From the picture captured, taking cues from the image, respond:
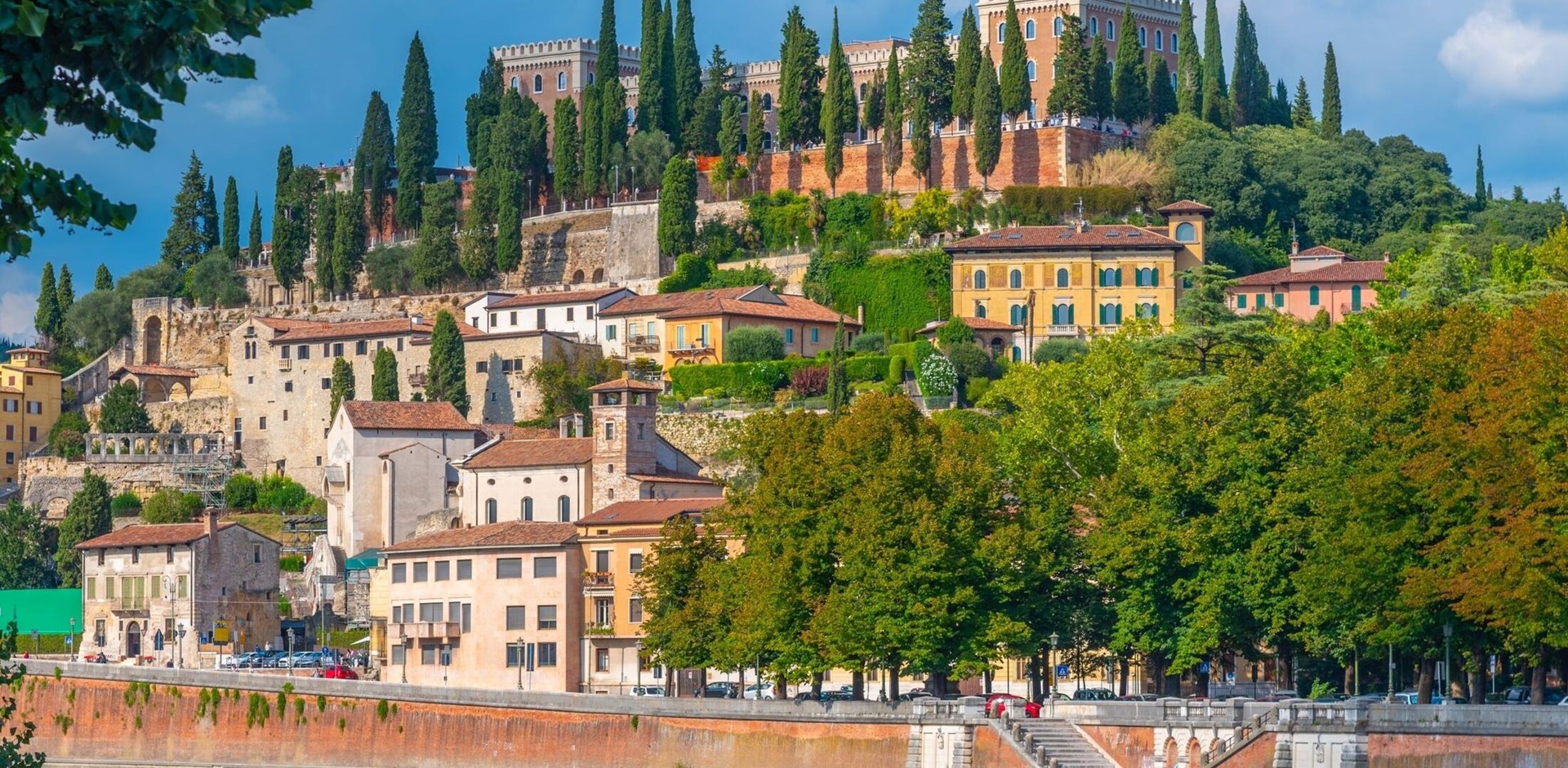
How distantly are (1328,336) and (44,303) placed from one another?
72.6 metres

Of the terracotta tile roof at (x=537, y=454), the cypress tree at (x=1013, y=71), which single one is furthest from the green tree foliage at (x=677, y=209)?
the terracotta tile roof at (x=537, y=454)

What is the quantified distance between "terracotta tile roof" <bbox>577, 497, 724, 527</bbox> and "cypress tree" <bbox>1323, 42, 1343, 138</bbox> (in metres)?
51.8

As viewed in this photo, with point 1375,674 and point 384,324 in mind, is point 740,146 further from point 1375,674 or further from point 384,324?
point 1375,674

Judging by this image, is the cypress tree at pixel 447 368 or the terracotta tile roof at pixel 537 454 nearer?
the terracotta tile roof at pixel 537 454

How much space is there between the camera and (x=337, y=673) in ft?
221

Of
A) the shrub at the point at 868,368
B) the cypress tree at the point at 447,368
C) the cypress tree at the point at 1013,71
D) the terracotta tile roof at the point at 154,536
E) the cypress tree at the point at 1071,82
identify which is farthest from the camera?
the cypress tree at the point at 1071,82

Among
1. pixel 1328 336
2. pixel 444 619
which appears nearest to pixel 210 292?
pixel 444 619

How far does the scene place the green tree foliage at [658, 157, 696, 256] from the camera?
339 feet

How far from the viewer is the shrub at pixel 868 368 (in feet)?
293

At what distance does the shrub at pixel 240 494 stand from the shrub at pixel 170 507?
3.64 feet

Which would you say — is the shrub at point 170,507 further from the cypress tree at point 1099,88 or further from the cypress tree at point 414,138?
the cypress tree at point 1099,88

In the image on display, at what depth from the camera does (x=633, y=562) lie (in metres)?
67.8

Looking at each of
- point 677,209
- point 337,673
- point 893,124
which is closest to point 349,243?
point 677,209

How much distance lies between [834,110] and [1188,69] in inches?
743
